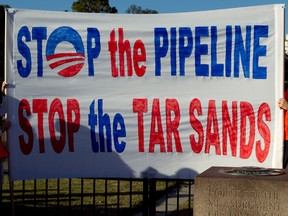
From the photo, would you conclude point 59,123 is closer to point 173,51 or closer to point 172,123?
point 172,123

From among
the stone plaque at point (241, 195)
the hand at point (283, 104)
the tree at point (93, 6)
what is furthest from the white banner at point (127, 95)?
the tree at point (93, 6)

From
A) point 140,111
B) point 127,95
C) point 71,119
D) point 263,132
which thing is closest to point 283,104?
point 263,132

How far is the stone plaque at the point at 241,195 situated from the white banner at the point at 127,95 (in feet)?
3.62

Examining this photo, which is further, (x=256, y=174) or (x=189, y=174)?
(x=189, y=174)

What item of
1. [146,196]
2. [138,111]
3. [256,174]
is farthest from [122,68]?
[256,174]

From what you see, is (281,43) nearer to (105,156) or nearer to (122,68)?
(122,68)

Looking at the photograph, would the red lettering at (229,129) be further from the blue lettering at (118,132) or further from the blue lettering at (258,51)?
the blue lettering at (118,132)

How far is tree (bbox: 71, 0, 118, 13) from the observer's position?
62531mm

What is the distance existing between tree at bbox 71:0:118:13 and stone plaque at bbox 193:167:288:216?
57.4 m

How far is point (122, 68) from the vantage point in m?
6.72

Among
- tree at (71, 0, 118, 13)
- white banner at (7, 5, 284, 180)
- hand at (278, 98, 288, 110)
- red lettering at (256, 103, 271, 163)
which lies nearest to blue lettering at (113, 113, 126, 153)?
white banner at (7, 5, 284, 180)

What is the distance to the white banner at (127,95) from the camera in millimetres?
6562

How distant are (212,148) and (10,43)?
7.20ft

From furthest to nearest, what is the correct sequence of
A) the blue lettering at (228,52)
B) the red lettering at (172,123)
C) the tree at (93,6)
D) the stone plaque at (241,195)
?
the tree at (93,6), the red lettering at (172,123), the blue lettering at (228,52), the stone plaque at (241,195)
